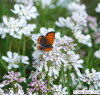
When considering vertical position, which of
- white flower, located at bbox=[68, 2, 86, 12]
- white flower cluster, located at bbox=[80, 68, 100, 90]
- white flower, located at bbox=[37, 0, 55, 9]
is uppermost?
white flower, located at bbox=[37, 0, 55, 9]

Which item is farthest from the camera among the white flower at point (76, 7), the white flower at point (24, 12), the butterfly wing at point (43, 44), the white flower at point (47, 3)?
the white flower at point (47, 3)

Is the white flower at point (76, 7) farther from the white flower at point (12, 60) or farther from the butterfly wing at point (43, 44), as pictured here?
the butterfly wing at point (43, 44)

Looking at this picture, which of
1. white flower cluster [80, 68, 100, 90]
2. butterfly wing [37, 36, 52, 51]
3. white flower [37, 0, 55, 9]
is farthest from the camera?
white flower [37, 0, 55, 9]

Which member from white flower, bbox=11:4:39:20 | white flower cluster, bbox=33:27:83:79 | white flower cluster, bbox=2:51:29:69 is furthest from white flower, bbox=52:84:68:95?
white flower, bbox=11:4:39:20

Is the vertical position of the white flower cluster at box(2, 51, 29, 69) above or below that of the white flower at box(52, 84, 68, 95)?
above

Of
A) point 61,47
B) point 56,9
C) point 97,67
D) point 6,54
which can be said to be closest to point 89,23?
point 56,9

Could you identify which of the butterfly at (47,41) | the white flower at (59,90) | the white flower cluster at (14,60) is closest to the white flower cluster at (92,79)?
the white flower at (59,90)

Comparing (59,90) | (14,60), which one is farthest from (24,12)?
(59,90)

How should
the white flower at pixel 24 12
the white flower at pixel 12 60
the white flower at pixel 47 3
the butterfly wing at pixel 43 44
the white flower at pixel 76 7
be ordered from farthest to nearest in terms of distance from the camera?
the white flower at pixel 47 3, the white flower at pixel 76 7, the white flower at pixel 24 12, the white flower at pixel 12 60, the butterfly wing at pixel 43 44

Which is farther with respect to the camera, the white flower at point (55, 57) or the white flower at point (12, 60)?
the white flower at point (12, 60)

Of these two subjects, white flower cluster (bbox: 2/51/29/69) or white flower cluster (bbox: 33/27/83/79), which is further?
white flower cluster (bbox: 2/51/29/69)

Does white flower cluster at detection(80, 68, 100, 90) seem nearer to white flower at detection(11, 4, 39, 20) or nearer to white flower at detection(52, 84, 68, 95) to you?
white flower at detection(52, 84, 68, 95)
